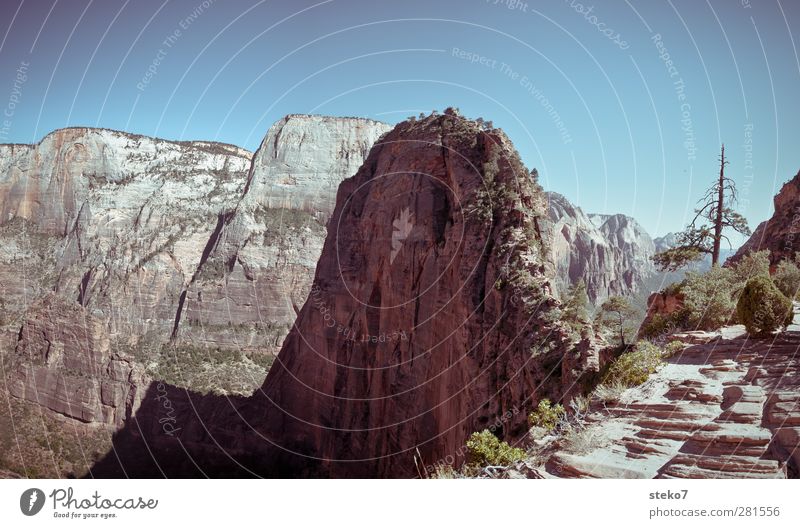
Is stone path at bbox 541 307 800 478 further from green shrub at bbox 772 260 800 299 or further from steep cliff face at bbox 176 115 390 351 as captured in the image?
steep cliff face at bbox 176 115 390 351

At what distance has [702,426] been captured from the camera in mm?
9289

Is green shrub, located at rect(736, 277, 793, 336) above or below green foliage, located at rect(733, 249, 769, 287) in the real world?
below

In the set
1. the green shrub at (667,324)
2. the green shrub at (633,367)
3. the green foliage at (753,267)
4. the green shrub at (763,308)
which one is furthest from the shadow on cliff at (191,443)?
the green shrub at (763,308)

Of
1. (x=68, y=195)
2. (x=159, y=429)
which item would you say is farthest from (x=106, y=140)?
(x=159, y=429)

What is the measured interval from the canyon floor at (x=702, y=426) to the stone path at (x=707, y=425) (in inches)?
0.6

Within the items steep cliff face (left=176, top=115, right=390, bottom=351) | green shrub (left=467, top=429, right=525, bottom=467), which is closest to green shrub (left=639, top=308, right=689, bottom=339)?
green shrub (left=467, top=429, right=525, bottom=467)

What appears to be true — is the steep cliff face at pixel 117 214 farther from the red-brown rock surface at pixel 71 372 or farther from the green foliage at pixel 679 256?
the green foliage at pixel 679 256

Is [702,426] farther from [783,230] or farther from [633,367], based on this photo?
[783,230]

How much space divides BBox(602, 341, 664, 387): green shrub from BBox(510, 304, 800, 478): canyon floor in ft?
0.86

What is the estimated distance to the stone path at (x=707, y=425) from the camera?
834 cm

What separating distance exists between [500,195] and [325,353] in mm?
21582

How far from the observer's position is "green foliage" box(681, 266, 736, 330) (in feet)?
51.7

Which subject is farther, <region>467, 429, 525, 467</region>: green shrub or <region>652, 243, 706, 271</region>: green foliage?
<region>652, 243, 706, 271</region>: green foliage

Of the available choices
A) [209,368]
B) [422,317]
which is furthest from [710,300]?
[209,368]
